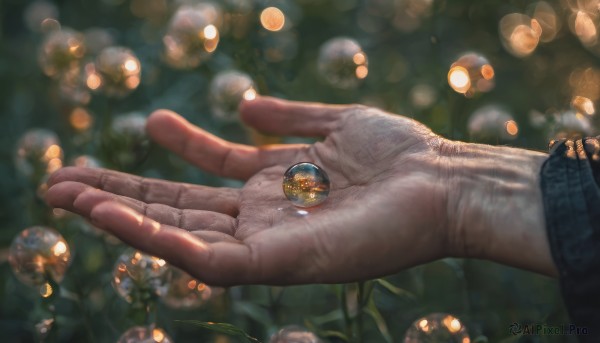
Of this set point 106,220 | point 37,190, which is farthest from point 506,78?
point 106,220

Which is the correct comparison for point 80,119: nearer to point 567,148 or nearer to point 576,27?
point 567,148

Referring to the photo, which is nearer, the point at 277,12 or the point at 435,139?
the point at 435,139

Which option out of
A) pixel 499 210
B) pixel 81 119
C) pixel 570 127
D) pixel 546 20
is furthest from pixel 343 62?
pixel 546 20

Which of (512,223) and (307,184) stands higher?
(307,184)

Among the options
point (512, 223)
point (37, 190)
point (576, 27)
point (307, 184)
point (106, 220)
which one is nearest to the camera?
point (106, 220)

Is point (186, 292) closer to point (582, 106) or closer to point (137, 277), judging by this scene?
point (137, 277)
